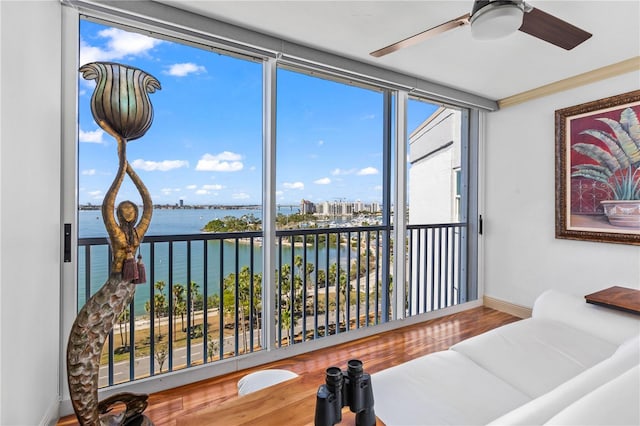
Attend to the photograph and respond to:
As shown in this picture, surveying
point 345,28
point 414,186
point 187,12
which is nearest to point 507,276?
point 414,186

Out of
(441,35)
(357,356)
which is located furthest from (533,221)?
(357,356)

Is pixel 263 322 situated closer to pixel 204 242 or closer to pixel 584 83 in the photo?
pixel 204 242

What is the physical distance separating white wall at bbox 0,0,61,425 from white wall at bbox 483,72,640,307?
3.96m

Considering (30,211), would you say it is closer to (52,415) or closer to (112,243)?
(112,243)

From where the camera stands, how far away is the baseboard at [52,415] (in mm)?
1680

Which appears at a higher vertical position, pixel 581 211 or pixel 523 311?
pixel 581 211

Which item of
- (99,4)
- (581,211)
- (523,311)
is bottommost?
(523,311)

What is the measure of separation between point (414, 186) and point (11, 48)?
3.22m

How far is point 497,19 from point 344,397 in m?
1.75

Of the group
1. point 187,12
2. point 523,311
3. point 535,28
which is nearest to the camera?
point 535,28

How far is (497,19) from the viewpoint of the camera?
5.15ft

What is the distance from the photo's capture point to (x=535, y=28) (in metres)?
1.75

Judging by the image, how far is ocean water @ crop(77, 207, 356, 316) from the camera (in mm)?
2010

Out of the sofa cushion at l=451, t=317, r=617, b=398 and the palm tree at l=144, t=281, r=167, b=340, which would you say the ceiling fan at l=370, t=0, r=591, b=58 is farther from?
the palm tree at l=144, t=281, r=167, b=340
